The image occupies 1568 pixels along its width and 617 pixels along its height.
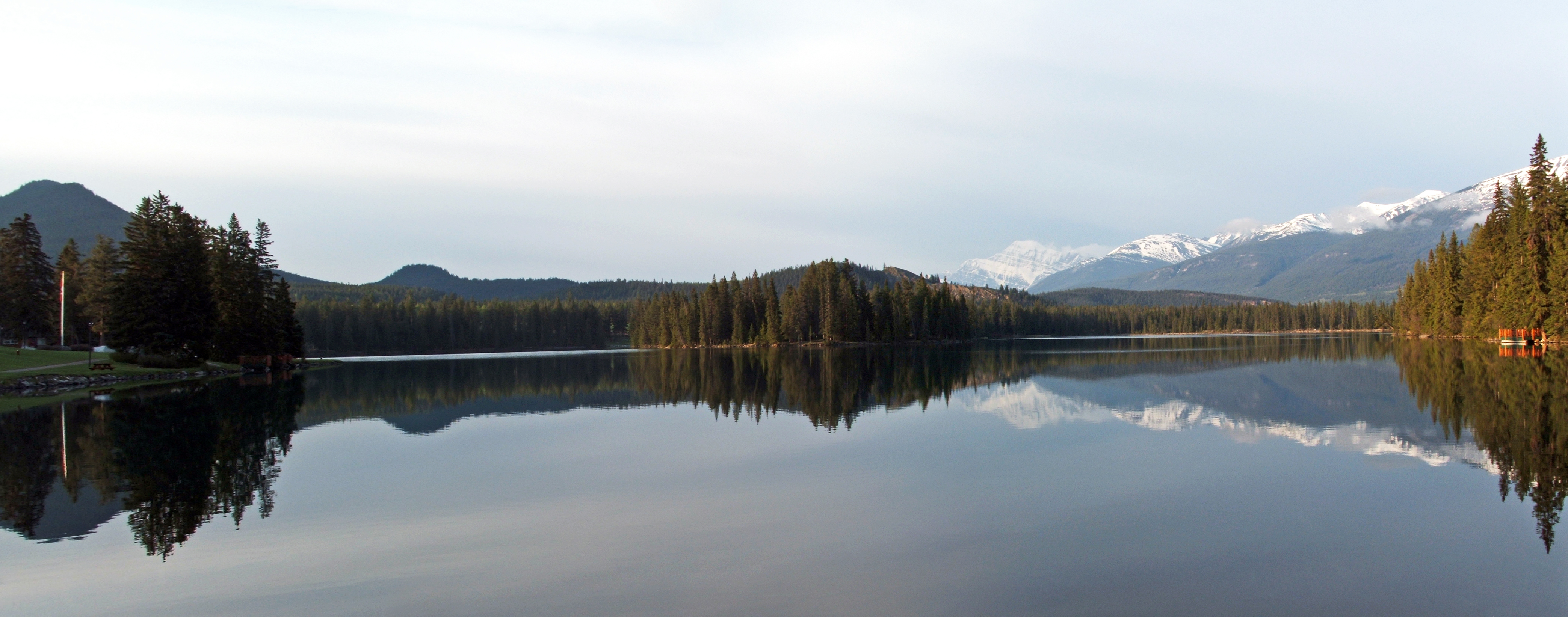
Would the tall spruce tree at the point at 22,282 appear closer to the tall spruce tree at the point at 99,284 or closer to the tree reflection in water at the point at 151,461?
the tall spruce tree at the point at 99,284

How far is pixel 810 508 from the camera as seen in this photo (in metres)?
13.8

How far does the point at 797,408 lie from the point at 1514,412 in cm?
2057

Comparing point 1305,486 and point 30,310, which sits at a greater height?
point 30,310

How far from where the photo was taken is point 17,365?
45500 millimetres

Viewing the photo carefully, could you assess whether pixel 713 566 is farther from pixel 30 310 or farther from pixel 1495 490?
pixel 30 310

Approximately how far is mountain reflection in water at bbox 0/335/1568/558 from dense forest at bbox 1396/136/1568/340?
17.0 ft

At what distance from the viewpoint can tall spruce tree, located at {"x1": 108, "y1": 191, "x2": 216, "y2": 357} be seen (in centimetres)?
5228

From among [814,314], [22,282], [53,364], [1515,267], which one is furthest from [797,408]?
[814,314]

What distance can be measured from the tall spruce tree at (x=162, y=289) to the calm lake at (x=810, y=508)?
82.8ft

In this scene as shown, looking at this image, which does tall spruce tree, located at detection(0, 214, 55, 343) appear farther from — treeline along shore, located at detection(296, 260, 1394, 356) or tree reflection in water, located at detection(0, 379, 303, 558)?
treeline along shore, located at detection(296, 260, 1394, 356)

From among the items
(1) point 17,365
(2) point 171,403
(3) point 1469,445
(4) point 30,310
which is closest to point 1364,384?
(3) point 1469,445

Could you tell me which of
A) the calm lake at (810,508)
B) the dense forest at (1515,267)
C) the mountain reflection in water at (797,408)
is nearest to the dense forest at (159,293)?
the mountain reflection in water at (797,408)

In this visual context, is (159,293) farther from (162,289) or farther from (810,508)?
(810,508)

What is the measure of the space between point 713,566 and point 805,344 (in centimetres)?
11178
